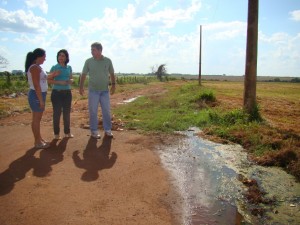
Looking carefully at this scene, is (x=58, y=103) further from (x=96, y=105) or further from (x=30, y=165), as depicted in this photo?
(x=30, y=165)

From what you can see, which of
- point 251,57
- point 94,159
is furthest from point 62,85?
point 251,57

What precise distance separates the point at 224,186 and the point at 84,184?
1987mm

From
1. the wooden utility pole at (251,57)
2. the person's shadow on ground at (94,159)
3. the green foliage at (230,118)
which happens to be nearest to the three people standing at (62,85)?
the person's shadow on ground at (94,159)

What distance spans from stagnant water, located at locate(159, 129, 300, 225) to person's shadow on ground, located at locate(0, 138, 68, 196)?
1913 millimetres

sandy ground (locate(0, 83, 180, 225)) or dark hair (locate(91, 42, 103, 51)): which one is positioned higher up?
dark hair (locate(91, 42, 103, 51))

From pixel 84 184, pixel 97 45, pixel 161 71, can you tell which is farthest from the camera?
pixel 161 71

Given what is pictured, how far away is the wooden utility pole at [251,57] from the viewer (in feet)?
29.8

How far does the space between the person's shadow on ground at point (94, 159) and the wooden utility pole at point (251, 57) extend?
196 inches

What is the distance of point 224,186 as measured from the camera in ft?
14.4

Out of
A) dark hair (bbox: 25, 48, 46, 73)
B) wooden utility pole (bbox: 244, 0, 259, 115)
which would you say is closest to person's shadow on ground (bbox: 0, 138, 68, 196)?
dark hair (bbox: 25, 48, 46, 73)

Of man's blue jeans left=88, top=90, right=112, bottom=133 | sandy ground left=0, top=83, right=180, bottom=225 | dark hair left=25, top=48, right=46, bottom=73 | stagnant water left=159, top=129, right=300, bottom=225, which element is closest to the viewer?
sandy ground left=0, top=83, right=180, bottom=225

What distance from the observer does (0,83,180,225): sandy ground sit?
→ 3402 mm

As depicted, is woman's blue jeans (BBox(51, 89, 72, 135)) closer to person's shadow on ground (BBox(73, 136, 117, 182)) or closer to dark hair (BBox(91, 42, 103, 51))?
person's shadow on ground (BBox(73, 136, 117, 182))

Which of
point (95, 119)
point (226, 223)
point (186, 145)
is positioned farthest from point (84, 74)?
point (226, 223)
